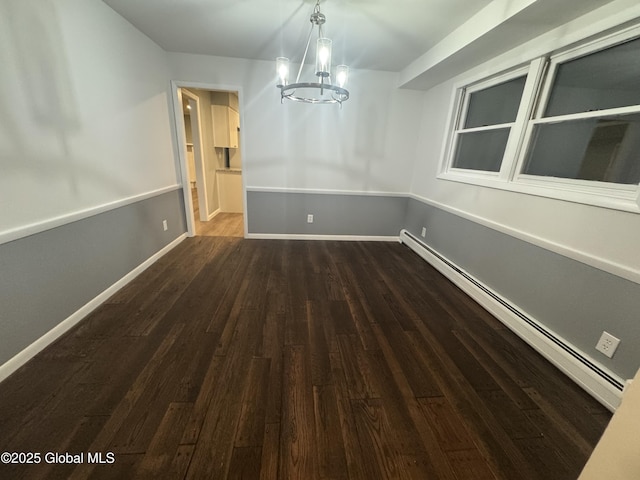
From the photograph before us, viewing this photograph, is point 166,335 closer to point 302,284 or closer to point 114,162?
point 302,284

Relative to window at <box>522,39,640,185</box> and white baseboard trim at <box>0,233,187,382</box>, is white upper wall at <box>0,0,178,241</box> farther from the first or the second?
window at <box>522,39,640,185</box>

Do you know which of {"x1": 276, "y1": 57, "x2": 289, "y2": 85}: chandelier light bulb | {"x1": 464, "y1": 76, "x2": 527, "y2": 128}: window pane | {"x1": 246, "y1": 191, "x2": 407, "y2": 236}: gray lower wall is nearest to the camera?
{"x1": 276, "y1": 57, "x2": 289, "y2": 85}: chandelier light bulb

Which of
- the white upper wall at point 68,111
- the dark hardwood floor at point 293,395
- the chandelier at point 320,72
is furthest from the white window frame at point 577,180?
the white upper wall at point 68,111

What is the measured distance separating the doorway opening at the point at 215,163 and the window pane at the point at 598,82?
12.3 feet

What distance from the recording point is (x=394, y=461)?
1133 mm

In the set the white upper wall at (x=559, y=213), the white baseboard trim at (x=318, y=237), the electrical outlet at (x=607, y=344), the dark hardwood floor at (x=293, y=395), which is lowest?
the dark hardwood floor at (x=293, y=395)

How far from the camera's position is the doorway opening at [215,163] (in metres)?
4.14

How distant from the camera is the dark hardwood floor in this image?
1.12 m

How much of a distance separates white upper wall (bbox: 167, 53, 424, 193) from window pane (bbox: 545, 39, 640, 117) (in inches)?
74.5

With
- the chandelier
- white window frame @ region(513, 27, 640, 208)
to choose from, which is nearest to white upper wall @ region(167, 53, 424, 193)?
the chandelier

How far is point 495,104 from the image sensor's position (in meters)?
2.56

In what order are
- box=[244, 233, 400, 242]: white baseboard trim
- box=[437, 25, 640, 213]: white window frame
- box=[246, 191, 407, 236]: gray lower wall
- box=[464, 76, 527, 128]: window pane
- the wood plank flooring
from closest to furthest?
1. box=[437, 25, 640, 213]: white window frame
2. box=[464, 76, 527, 128]: window pane
3. box=[246, 191, 407, 236]: gray lower wall
4. box=[244, 233, 400, 242]: white baseboard trim
5. the wood plank flooring

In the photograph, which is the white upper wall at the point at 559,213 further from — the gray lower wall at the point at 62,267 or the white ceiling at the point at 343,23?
the gray lower wall at the point at 62,267

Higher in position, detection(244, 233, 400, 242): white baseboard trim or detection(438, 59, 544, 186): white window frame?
detection(438, 59, 544, 186): white window frame
